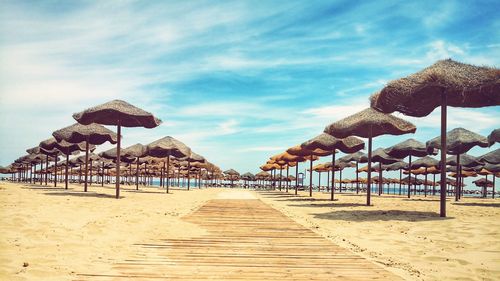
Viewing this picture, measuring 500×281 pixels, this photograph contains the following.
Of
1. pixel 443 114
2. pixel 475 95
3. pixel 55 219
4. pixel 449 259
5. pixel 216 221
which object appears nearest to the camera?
pixel 449 259

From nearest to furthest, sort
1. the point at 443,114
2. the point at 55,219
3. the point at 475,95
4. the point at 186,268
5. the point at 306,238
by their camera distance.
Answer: the point at 186,268 → the point at 306,238 → the point at 55,219 → the point at 443,114 → the point at 475,95

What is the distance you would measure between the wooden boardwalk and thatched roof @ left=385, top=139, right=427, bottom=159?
57.8ft

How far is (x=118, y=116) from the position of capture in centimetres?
1474

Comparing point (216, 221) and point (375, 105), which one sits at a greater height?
point (375, 105)

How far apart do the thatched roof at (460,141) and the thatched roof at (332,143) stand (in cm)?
384

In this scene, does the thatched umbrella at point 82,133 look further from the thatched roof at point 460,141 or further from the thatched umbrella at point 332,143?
the thatched roof at point 460,141

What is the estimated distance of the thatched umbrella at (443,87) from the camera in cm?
914

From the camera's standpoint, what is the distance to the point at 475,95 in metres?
10.8

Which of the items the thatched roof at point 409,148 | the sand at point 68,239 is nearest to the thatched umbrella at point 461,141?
the thatched roof at point 409,148

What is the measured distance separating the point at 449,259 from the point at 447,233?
236cm

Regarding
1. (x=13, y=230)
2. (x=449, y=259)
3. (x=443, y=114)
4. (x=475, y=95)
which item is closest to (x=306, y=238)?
(x=449, y=259)

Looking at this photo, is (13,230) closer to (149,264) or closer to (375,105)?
(149,264)

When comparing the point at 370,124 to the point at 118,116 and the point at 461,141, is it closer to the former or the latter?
the point at 461,141

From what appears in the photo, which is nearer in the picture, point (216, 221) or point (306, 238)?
point (306, 238)
